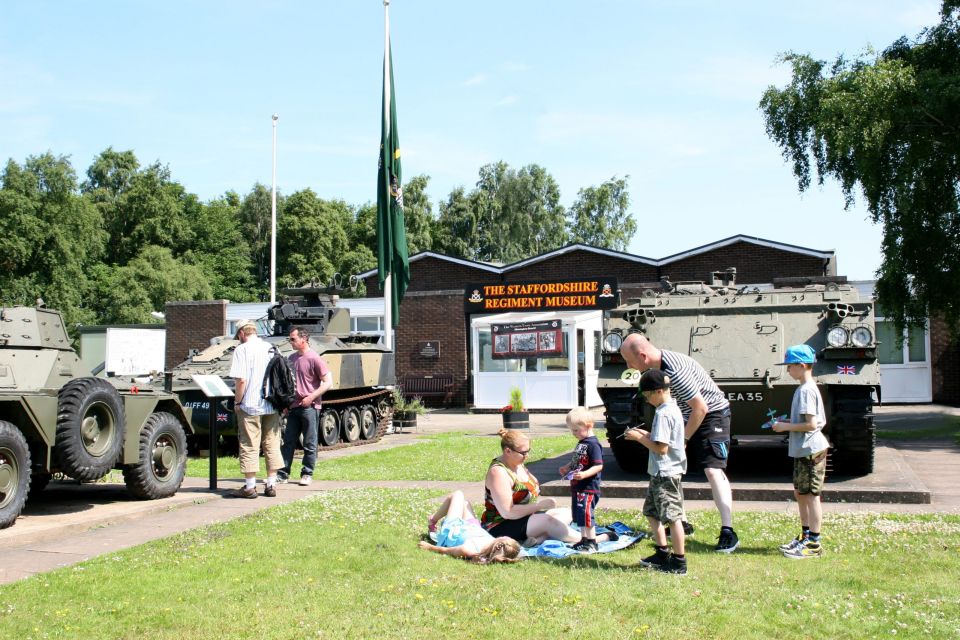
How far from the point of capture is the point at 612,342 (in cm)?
1149

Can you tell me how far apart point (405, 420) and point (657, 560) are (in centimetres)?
1652

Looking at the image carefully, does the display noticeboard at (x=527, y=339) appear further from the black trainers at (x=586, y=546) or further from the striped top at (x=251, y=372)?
the black trainers at (x=586, y=546)

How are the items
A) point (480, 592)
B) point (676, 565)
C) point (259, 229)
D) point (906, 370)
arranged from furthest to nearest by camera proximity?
point (259, 229), point (906, 370), point (676, 565), point (480, 592)

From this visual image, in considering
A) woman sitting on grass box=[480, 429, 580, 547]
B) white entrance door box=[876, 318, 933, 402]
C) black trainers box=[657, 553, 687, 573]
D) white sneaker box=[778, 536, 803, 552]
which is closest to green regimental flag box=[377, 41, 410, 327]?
white entrance door box=[876, 318, 933, 402]

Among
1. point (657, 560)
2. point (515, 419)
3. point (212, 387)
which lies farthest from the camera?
point (515, 419)

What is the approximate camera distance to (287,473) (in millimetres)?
12188

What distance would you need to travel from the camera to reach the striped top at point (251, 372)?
10.4 meters

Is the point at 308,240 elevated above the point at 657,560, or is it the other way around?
the point at 308,240

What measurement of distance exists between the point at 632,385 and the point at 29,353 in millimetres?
6127

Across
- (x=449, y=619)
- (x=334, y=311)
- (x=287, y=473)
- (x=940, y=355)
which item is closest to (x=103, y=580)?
(x=449, y=619)

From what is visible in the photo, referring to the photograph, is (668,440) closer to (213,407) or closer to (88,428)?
(88,428)

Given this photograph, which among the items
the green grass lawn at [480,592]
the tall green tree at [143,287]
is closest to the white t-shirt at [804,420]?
the green grass lawn at [480,592]

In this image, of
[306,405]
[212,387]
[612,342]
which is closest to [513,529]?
[612,342]

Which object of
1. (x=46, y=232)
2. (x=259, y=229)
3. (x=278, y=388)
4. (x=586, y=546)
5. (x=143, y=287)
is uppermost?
(x=259, y=229)
